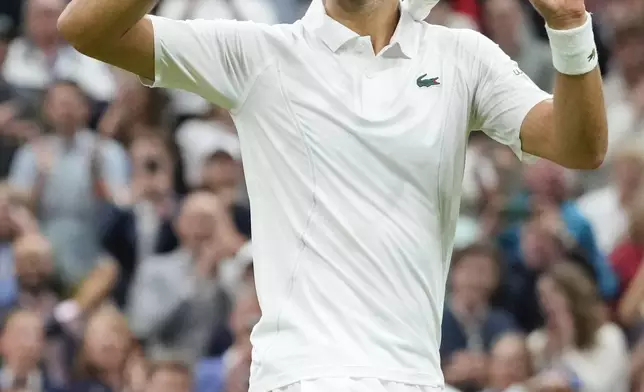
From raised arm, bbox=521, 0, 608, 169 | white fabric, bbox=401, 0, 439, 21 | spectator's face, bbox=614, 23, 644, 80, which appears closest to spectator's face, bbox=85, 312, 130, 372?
spectator's face, bbox=614, 23, 644, 80

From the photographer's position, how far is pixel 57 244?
891 cm

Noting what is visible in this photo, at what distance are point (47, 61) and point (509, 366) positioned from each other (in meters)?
4.63

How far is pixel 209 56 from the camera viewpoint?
3.56 metres

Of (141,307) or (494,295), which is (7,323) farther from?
(494,295)

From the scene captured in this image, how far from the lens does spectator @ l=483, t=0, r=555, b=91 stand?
9766 mm

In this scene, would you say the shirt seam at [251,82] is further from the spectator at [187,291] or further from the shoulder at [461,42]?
the spectator at [187,291]

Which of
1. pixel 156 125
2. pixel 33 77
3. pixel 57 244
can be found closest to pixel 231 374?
pixel 57 244

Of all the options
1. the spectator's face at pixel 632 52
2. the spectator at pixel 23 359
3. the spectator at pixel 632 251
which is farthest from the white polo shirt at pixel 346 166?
Result: the spectator's face at pixel 632 52

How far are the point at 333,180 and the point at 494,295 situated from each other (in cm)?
448

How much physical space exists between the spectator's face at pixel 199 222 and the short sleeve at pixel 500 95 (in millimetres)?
4875

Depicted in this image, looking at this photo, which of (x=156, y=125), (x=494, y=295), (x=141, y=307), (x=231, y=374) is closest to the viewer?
(x=231, y=374)

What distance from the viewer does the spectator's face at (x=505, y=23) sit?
9.91 metres

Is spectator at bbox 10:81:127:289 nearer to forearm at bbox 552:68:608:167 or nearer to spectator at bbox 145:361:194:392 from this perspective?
spectator at bbox 145:361:194:392

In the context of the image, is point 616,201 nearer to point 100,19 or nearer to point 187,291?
point 187,291
